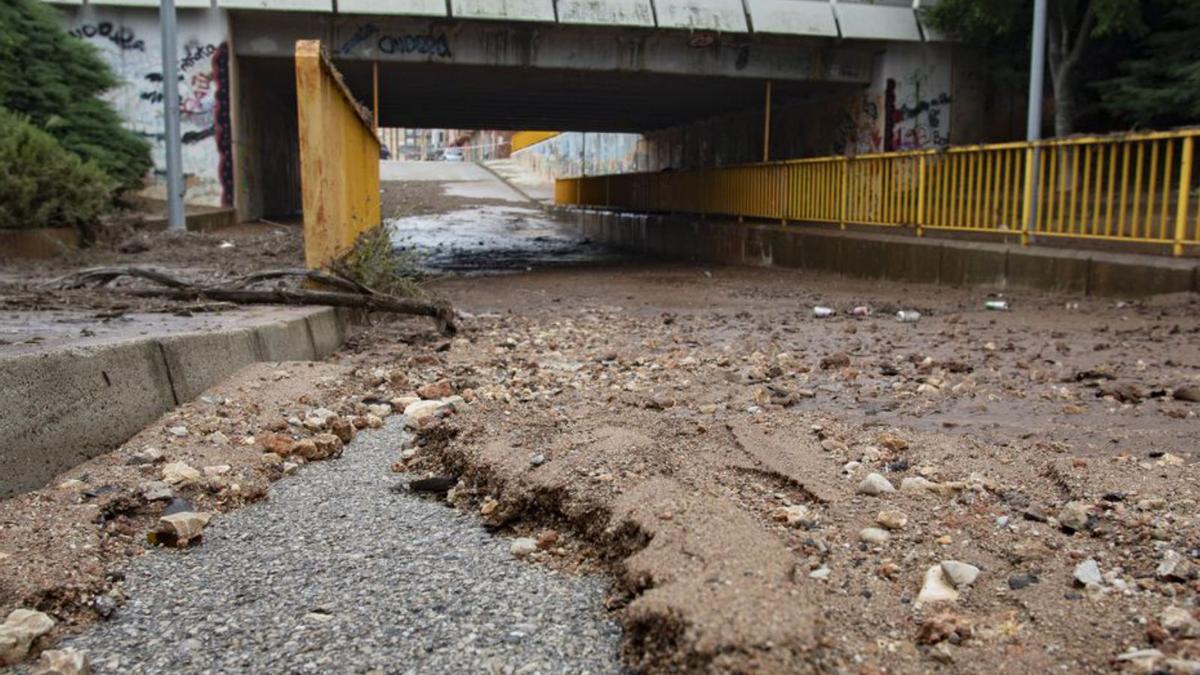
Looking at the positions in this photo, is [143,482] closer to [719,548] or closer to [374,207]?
[719,548]

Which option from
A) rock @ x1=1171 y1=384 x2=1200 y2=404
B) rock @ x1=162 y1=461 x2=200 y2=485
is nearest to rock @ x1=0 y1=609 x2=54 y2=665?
rock @ x1=162 y1=461 x2=200 y2=485

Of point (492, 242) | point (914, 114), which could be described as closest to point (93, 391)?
point (914, 114)

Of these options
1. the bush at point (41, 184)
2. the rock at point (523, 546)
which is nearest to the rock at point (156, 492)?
the rock at point (523, 546)

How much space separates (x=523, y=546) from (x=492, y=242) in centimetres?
2062

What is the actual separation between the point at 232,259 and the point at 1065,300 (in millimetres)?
8701

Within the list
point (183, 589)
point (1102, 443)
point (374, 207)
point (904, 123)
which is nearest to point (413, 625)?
point (183, 589)

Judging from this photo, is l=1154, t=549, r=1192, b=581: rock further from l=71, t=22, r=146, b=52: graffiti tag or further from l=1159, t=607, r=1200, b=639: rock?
l=71, t=22, r=146, b=52: graffiti tag

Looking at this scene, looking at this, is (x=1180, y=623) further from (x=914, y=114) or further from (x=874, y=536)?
(x=914, y=114)

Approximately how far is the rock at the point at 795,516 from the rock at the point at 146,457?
2.22 meters

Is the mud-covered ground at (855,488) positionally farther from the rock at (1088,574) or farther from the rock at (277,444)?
the rock at (277,444)

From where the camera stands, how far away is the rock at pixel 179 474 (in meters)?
3.31

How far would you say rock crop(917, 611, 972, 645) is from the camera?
2.11 m

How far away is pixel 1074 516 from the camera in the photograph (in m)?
2.79

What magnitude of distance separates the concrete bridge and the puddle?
3339 mm
